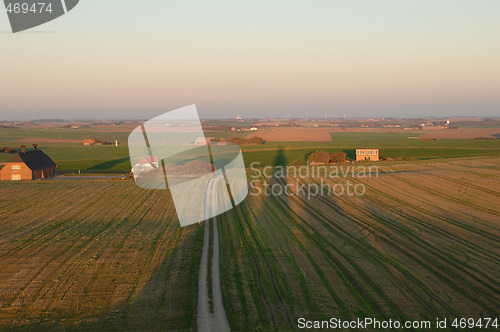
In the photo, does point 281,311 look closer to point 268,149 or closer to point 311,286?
point 311,286

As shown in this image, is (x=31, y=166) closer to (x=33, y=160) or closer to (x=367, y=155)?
(x=33, y=160)

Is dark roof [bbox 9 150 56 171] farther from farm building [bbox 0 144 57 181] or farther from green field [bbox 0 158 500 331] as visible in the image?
green field [bbox 0 158 500 331]

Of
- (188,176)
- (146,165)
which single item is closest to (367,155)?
(188,176)

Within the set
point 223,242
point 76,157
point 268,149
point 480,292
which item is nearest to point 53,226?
point 223,242

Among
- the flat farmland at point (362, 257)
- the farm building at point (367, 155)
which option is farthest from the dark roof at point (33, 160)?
the farm building at point (367, 155)

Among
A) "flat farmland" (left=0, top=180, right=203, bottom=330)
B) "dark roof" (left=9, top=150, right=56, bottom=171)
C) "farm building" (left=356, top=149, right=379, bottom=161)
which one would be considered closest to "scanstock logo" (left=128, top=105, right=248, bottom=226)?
"flat farmland" (left=0, top=180, right=203, bottom=330)

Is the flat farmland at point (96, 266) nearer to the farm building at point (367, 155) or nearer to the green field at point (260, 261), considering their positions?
the green field at point (260, 261)

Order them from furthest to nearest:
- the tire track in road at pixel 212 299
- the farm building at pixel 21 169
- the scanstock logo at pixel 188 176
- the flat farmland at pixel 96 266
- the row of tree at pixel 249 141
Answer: the row of tree at pixel 249 141
the farm building at pixel 21 169
the scanstock logo at pixel 188 176
the flat farmland at pixel 96 266
the tire track in road at pixel 212 299
